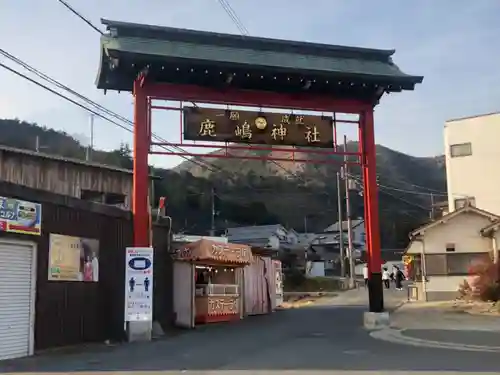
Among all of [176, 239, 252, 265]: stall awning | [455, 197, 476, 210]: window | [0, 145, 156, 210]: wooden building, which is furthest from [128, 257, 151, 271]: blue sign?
[455, 197, 476, 210]: window

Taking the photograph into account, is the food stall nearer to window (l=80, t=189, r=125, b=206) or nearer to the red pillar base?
the red pillar base

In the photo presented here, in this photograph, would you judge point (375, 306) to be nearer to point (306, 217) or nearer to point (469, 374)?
point (469, 374)

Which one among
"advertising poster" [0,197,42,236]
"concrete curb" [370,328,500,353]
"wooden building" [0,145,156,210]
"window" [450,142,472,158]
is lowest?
"concrete curb" [370,328,500,353]

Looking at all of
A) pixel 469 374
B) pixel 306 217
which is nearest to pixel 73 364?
pixel 469 374

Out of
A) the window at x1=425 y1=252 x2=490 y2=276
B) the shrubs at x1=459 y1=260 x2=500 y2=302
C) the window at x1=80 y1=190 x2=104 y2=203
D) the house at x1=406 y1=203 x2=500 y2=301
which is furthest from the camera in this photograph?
the window at x1=425 y1=252 x2=490 y2=276

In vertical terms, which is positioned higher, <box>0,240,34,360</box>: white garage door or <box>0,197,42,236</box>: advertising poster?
<box>0,197,42,236</box>: advertising poster

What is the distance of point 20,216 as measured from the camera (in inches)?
549

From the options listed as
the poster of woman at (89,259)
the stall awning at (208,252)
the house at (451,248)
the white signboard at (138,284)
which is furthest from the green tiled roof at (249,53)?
the house at (451,248)

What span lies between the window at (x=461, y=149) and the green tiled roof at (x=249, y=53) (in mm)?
20449

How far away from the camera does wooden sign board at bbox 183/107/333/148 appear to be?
61.4ft

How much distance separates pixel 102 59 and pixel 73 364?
965cm

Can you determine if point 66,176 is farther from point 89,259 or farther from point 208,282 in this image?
point 89,259

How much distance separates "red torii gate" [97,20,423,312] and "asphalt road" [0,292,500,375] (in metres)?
3.50

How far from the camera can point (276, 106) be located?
19.7 metres
